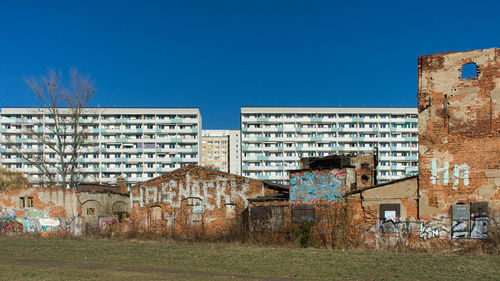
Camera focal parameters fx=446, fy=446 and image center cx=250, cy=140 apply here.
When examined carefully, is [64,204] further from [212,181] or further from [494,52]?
[494,52]

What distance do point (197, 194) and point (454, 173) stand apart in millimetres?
13282

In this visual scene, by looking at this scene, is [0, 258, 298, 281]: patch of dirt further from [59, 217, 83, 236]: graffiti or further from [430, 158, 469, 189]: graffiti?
[59, 217, 83, 236]: graffiti

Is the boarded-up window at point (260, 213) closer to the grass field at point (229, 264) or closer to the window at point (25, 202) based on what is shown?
the grass field at point (229, 264)

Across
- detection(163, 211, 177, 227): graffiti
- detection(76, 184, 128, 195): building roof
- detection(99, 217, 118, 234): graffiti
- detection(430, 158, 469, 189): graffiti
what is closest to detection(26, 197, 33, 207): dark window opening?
detection(76, 184, 128, 195): building roof

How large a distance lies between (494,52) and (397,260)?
924 centimetres

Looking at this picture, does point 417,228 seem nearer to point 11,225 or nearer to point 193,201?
point 193,201

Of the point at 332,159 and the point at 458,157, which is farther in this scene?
the point at 332,159

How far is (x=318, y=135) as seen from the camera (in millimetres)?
95062

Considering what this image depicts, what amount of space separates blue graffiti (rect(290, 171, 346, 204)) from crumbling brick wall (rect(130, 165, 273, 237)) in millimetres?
3449

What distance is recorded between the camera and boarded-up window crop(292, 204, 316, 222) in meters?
20.7

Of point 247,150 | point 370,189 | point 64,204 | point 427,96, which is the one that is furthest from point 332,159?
point 247,150

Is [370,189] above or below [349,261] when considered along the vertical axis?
above

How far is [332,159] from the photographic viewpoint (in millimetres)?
24781

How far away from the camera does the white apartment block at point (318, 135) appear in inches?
3693
